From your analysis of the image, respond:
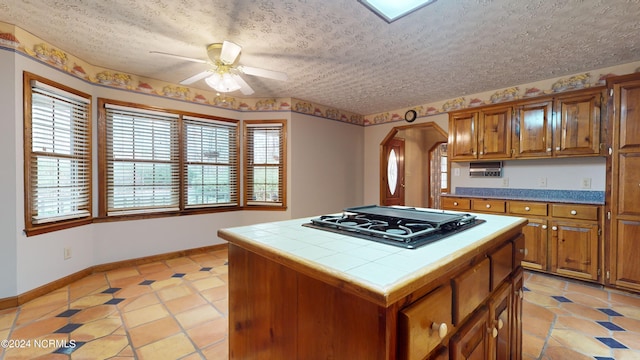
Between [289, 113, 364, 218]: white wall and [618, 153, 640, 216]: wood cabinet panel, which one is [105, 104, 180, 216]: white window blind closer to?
[289, 113, 364, 218]: white wall

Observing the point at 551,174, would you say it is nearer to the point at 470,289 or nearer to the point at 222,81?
the point at 470,289

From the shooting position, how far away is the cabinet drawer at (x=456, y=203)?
361 cm

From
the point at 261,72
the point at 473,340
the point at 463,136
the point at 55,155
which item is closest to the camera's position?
the point at 473,340

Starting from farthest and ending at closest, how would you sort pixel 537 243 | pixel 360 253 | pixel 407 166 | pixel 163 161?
1. pixel 407 166
2. pixel 163 161
3. pixel 537 243
4. pixel 360 253

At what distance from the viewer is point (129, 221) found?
3377 mm

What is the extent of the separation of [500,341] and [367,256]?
3.18 ft

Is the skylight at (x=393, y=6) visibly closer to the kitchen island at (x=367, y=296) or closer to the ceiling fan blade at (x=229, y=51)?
the ceiling fan blade at (x=229, y=51)

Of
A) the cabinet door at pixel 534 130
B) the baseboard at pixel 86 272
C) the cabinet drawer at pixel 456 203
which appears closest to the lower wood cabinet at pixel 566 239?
the cabinet drawer at pixel 456 203

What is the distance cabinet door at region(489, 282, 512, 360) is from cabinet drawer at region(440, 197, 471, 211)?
8.09 ft

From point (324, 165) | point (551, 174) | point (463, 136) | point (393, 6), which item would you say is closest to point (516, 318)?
point (393, 6)

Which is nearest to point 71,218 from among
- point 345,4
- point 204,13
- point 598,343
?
point 204,13

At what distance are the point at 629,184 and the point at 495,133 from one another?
1341 mm

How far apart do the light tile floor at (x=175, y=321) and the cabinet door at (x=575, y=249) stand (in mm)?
150

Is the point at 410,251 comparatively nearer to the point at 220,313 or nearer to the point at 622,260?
the point at 220,313
